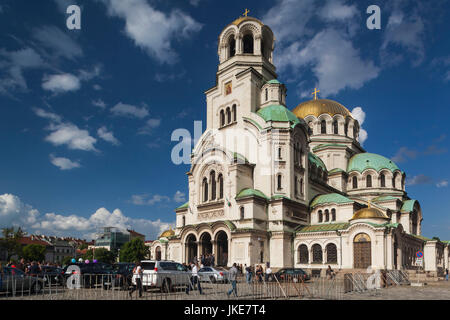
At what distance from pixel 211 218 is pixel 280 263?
9.04 m

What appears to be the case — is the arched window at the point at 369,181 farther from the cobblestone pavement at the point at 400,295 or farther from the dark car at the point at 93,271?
the dark car at the point at 93,271

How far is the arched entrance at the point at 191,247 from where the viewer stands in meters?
43.8

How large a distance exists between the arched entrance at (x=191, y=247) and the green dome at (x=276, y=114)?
51.3 ft

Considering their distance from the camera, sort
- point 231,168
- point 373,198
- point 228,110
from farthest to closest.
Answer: point 373,198, point 228,110, point 231,168

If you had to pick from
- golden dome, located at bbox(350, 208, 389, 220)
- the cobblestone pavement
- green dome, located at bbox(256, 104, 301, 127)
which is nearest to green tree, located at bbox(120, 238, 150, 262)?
green dome, located at bbox(256, 104, 301, 127)

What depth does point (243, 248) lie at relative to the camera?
38500 mm

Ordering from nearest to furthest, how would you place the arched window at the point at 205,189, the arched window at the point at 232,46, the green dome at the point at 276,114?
1. the green dome at the point at 276,114
2. the arched window at the point at 205,189
3. the arched window at the point at 232,46

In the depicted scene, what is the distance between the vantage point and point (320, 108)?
62062 millimetres

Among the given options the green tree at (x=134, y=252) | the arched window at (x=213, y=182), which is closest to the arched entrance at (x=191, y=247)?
the arched window at (x=213, y=182)

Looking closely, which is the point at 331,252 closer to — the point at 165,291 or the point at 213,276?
the point at 213,276

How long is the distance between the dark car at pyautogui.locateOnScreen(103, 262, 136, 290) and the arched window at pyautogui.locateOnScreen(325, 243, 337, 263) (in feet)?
67.3

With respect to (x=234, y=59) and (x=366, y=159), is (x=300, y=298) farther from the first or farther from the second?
(x=366, y=159)
